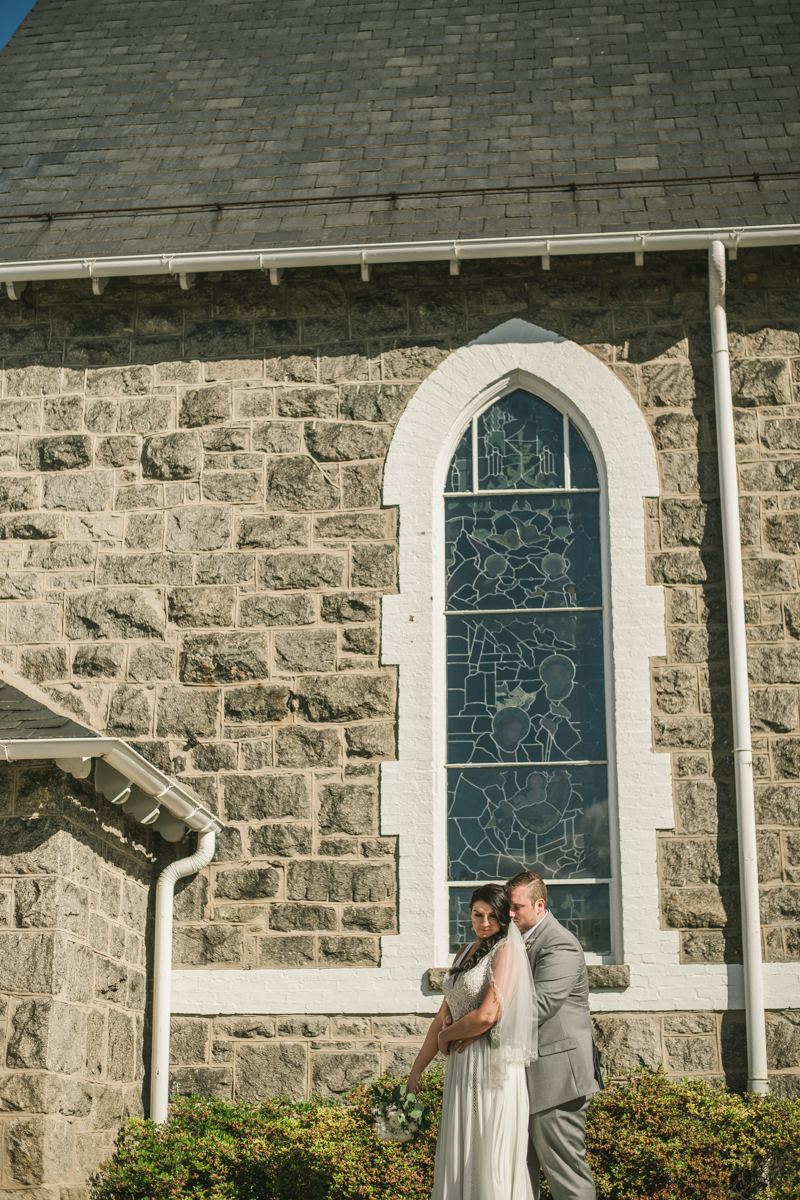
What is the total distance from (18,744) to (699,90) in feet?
22.8

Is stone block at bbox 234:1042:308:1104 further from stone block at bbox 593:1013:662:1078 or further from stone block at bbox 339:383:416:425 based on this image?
stone block at bbox 339:383:416:425

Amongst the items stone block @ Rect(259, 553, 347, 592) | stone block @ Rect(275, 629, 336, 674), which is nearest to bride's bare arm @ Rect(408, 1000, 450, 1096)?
stone block @ Rect(275, 629, 336, 674)

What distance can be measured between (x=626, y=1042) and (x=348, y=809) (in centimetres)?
200

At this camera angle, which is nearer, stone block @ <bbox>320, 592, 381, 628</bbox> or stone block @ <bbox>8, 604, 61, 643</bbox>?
stone block @ <bbox>320, 592, 381, 628</bbox>

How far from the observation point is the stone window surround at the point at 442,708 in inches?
272

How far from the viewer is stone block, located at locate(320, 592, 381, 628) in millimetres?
7594

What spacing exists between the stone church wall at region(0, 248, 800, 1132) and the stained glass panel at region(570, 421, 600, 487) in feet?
1.42

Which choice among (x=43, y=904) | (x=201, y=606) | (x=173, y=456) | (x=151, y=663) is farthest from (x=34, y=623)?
(x=43, y=904)

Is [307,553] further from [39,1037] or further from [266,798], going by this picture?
[39,1037]

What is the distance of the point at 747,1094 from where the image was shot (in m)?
6.46

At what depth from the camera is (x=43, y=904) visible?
19.8 ft

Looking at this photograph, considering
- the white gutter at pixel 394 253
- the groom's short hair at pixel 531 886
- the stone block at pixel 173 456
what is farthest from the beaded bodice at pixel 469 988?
the white gutter at pixel 394 253

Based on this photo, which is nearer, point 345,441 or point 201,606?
point 201,606

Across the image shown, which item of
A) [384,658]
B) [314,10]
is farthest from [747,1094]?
[314,10]
